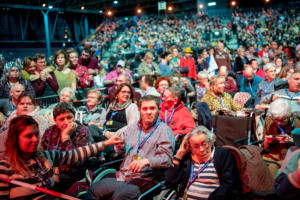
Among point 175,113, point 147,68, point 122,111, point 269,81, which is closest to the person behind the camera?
point 175,113

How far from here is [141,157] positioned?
2.61 metres

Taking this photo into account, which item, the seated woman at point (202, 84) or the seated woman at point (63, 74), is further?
the seated woman at point (202, 84)

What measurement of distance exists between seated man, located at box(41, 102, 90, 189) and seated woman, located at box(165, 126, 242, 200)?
100 cm

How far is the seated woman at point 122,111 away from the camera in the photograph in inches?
148

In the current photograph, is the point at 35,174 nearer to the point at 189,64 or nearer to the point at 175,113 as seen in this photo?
the point at 175,113

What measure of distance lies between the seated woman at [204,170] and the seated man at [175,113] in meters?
0.97

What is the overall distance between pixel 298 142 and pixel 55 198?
7.05ft

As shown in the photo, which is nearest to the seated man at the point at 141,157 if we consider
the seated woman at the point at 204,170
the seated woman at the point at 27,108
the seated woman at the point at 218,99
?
the seated woman at the point at 204,170

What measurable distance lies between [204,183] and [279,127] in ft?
3.61

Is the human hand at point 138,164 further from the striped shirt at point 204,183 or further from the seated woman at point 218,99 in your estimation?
the seated woman at point 218,99

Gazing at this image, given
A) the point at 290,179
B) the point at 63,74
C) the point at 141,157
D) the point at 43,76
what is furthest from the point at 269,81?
the point at 43,76

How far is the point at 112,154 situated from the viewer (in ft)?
11.6

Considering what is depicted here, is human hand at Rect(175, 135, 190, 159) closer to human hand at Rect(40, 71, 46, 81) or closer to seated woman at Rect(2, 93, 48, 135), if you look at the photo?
seated woman at Rect(2, 93, 48, 135)

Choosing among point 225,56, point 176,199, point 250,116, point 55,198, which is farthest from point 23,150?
point 225,56
